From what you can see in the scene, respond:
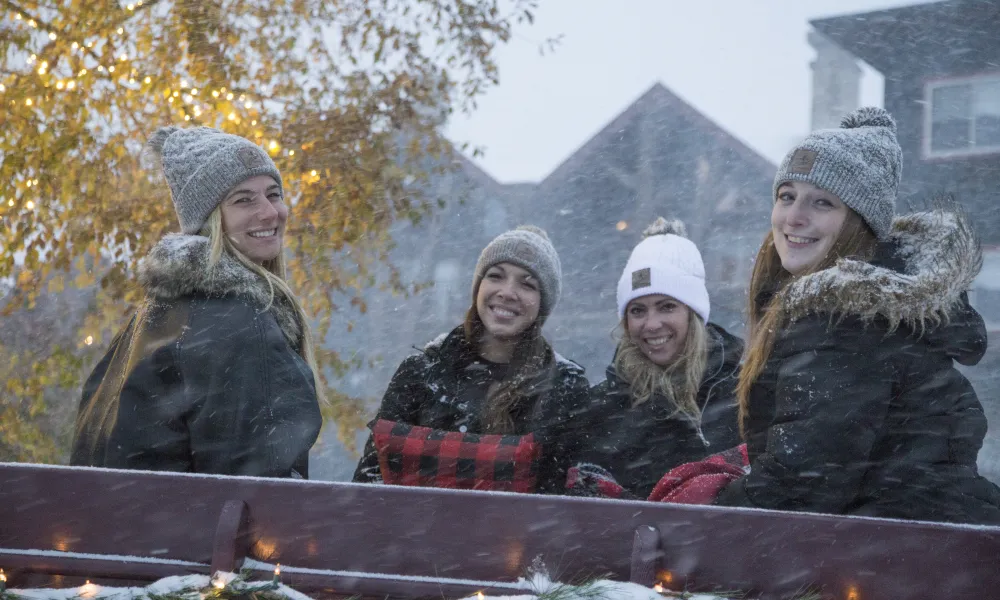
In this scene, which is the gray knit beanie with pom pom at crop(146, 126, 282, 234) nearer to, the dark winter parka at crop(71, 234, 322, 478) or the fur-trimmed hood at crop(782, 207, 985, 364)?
the dark winter parka at crop(71, 234, 322, 478)

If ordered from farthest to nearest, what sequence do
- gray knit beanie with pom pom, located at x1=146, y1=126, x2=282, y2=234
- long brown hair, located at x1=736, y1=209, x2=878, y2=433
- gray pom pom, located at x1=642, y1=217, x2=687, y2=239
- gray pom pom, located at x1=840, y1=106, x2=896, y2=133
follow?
gray pom pom, located at x1=642, y1=217, x2=687, y2=239, gray knit beanie with pom pom, located at x1=146, y1=126, x2=282, y2=234, gray pom pom, located at x1=840, y1=106, x2=896, y2=133, long brown hair, located at x1=736, y1=209, x2=878, y2=433

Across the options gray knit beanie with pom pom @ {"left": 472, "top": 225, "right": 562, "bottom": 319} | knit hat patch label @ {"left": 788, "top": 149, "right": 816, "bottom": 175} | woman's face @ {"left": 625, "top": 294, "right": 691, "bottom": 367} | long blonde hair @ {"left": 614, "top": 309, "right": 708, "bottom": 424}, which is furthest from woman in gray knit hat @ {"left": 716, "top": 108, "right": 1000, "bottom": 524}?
gray knit beanie with pom pom @ {"left": 472, "top": 225, "right": 562, "bottom": 319}

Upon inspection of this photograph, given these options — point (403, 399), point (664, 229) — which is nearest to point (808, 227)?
point (664, 229)

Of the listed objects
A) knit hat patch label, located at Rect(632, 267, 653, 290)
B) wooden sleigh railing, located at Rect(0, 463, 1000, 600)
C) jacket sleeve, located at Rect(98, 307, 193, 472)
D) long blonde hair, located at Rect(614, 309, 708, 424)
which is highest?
knit hat patch label, located at Rect(632, 267, 653, 290)

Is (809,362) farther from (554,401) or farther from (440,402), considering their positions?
(440,402)

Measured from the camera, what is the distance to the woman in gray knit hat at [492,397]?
10.5 ft

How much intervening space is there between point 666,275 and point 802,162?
3.24 ft

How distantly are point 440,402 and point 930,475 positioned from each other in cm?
178

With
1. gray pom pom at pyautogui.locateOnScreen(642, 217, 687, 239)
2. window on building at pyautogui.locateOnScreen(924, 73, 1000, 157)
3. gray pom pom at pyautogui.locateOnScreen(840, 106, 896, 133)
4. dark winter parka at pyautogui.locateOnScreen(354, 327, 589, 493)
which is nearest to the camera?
gray pom pom at pyautogui.locateOnScreen(840, 106, 896, 133)

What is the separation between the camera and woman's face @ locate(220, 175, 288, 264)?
3111 millimetres

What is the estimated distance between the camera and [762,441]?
2613 mm

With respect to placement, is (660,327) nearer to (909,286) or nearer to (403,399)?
(403,399)

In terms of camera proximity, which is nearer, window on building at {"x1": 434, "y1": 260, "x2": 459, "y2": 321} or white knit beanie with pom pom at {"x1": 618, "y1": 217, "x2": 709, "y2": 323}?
white knit beanie with pom pom at {"x1": 618, "y1": 217, "x2": 709, "y2": 323}

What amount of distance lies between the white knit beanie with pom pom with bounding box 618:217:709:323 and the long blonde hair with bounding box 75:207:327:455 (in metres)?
1.29
